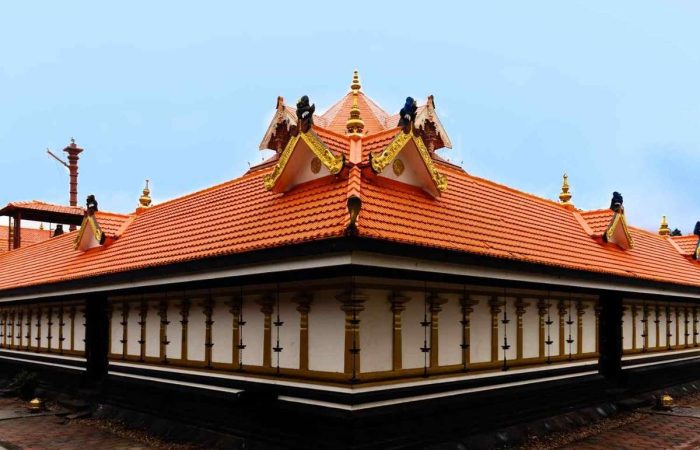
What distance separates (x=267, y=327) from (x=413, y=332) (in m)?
2.36

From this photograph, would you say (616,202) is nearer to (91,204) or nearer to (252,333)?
(252,333)

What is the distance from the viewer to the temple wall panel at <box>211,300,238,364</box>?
36.2ft

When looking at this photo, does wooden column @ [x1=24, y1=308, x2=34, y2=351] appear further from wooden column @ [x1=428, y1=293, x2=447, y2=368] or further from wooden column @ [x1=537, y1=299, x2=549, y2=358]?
wooden column @ [x1=537, y1=299, x2=549, y2=358]

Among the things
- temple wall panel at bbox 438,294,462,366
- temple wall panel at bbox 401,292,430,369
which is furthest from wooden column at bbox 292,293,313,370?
temple wall panel at bbox 438,294,462,366

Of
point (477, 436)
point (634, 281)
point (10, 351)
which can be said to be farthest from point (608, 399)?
point (10, 351)

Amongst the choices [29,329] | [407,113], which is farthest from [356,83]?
[29,329]

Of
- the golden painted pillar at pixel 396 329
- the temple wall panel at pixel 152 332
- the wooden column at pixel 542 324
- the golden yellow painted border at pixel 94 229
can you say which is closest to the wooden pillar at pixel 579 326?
the wooden column at pixel 542 324

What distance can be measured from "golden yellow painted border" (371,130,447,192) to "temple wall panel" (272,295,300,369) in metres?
2.54

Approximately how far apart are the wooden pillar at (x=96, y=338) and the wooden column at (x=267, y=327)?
609 centimetres

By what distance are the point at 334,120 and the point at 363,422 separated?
1479 cm

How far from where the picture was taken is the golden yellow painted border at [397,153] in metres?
9.95

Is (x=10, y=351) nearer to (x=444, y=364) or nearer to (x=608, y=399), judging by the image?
(x=444, y=364)

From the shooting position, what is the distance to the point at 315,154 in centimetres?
1045

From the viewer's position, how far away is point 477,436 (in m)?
10.7
